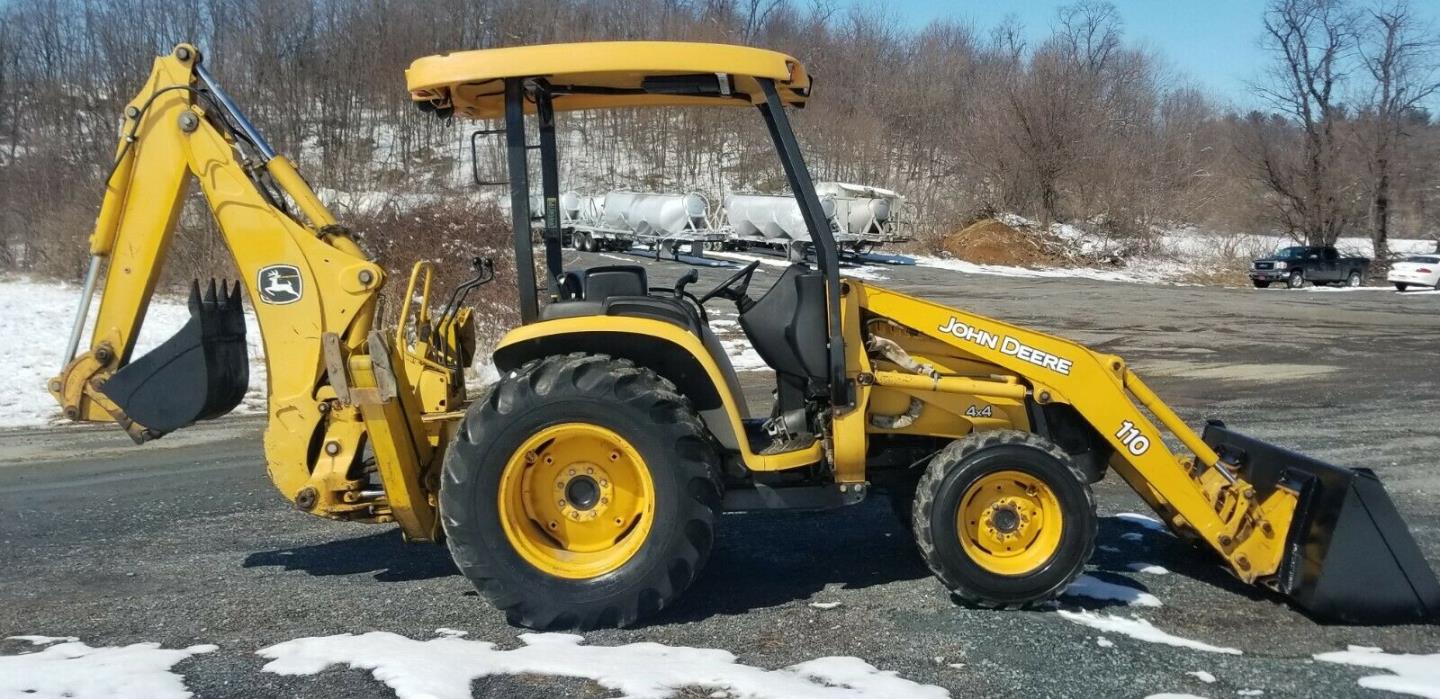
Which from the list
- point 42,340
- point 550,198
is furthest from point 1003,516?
point 42,340

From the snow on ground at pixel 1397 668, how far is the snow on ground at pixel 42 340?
7748 mm

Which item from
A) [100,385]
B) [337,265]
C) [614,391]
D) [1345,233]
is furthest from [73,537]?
[1345,233]

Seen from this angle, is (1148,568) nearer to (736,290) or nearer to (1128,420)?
(1128,420)

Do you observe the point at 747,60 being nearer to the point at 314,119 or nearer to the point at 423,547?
the point at 423,547

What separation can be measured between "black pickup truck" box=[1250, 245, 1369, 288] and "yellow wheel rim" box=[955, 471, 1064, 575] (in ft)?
124

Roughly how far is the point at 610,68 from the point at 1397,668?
12.0 ft

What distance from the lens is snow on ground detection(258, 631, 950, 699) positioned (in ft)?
13.0

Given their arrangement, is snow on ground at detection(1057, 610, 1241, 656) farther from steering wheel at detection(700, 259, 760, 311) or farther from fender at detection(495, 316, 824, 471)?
steering wheel at detection(700, 259, 760, 311)

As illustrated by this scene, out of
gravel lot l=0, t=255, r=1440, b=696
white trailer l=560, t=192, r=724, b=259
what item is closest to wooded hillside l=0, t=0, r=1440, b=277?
white trailer l=560, t=192, r=724, b=259

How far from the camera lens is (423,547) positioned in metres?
5.96

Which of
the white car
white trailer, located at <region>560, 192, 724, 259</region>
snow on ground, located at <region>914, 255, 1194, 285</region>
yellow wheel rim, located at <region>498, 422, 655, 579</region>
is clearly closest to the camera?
yellow wheel rim, located at <region>498, 422, 655, 579</region>

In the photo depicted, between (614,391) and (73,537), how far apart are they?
11.9ft

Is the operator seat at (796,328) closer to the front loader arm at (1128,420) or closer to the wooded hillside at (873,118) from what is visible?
the front loader arm at (1128,420)

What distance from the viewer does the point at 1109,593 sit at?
203 inches
